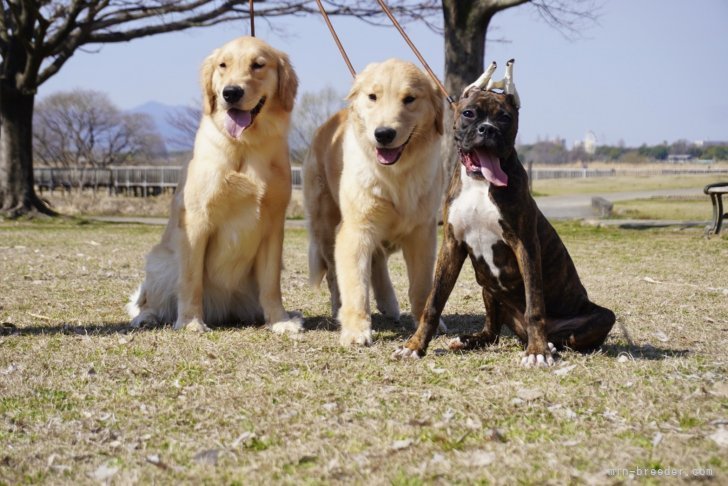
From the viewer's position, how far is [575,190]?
3891 cm

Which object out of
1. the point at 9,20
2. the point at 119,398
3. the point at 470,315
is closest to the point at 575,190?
the point at 9,20

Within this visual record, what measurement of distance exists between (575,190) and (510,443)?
37407 millimetres

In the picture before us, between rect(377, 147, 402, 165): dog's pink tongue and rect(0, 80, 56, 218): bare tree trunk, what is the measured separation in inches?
583

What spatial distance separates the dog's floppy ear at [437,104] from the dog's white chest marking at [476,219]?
0.82 metres

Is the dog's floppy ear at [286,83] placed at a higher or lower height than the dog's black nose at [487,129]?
higher

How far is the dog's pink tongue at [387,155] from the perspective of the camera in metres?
4.90

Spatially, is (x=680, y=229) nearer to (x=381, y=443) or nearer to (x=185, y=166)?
(x=185, y=166)

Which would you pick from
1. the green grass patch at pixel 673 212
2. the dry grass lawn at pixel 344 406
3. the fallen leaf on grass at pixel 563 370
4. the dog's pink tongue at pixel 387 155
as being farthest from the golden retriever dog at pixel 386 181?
the green grass patch at pixel 673 212

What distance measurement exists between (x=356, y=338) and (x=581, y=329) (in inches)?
56.1

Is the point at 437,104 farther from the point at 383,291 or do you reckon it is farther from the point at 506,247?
the point at 383,291

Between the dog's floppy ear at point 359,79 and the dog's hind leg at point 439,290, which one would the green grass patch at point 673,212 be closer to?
the dog's floppy ear at point 359,79

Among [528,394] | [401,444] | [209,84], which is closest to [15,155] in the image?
[209,84]

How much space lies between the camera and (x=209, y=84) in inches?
211


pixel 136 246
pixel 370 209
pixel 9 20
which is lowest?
pixel 136 246
